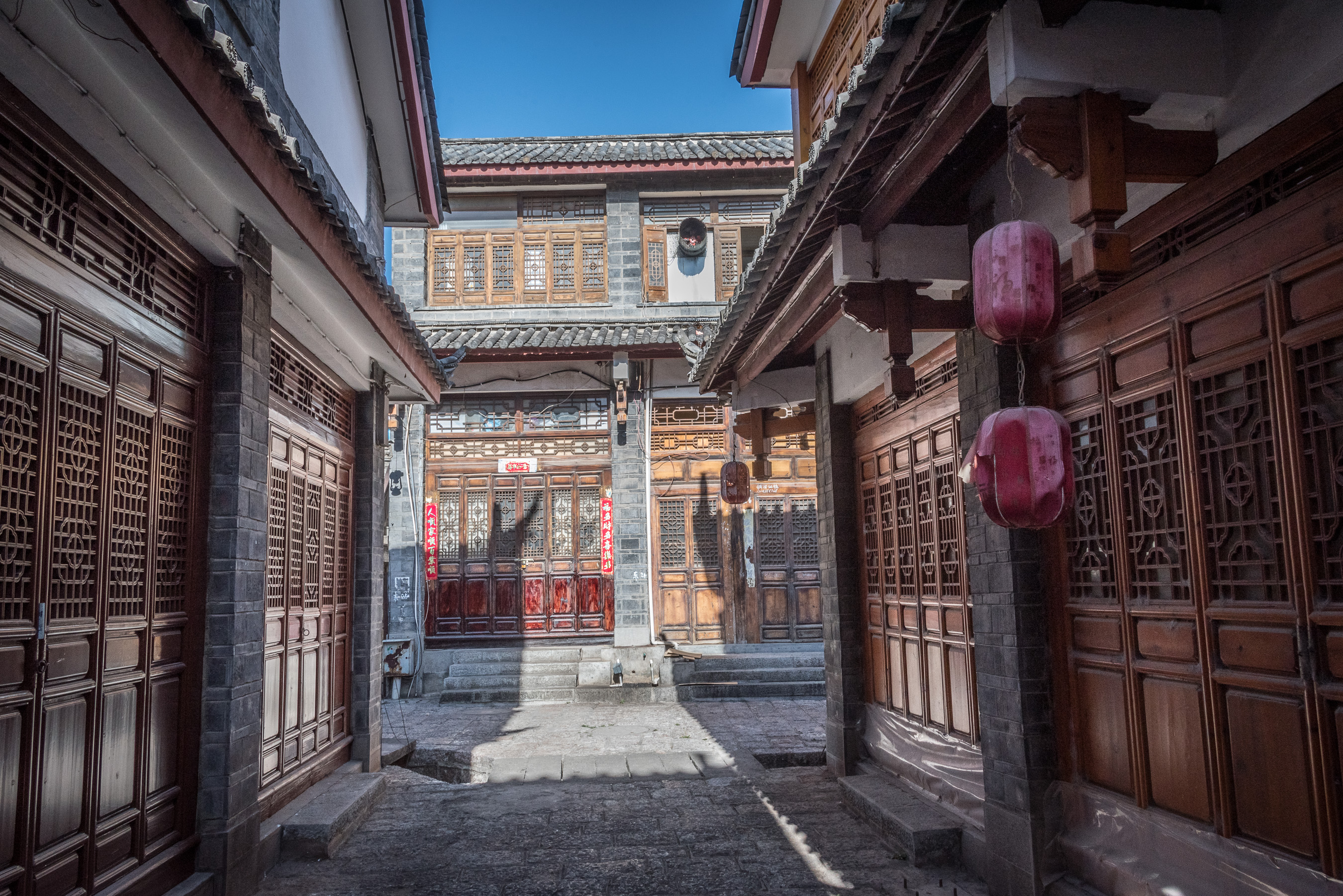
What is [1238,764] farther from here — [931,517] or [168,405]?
[168,405]

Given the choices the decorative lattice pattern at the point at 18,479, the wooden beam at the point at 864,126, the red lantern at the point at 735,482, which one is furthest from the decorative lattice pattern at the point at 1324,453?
the red lantern at the point at 735,482

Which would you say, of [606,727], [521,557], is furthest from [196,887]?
[521,557]

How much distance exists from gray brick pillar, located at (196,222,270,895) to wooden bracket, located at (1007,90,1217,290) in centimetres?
373

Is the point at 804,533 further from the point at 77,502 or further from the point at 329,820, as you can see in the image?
the point at 77,502

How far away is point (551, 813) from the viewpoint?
22.0 ft

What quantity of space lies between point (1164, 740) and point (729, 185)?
39.5 feet

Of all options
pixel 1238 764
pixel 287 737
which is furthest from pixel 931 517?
pixel 287 737

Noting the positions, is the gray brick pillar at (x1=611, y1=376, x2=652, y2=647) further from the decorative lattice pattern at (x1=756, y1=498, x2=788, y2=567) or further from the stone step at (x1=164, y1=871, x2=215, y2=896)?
the stone step at (x1=164, y1=871, x2=215, y2=896)

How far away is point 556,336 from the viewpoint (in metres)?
13.4

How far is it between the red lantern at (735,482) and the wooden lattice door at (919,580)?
3731 mm

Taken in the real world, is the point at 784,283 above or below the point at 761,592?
above

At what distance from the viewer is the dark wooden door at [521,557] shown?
13445 mm

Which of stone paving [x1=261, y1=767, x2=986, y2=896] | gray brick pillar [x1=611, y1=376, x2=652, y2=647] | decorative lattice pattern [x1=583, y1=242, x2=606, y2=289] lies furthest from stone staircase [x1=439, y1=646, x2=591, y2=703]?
decorative lattice pattern [x1=583, y1=242, x2=606, y2=289]

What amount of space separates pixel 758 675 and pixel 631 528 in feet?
8.77
